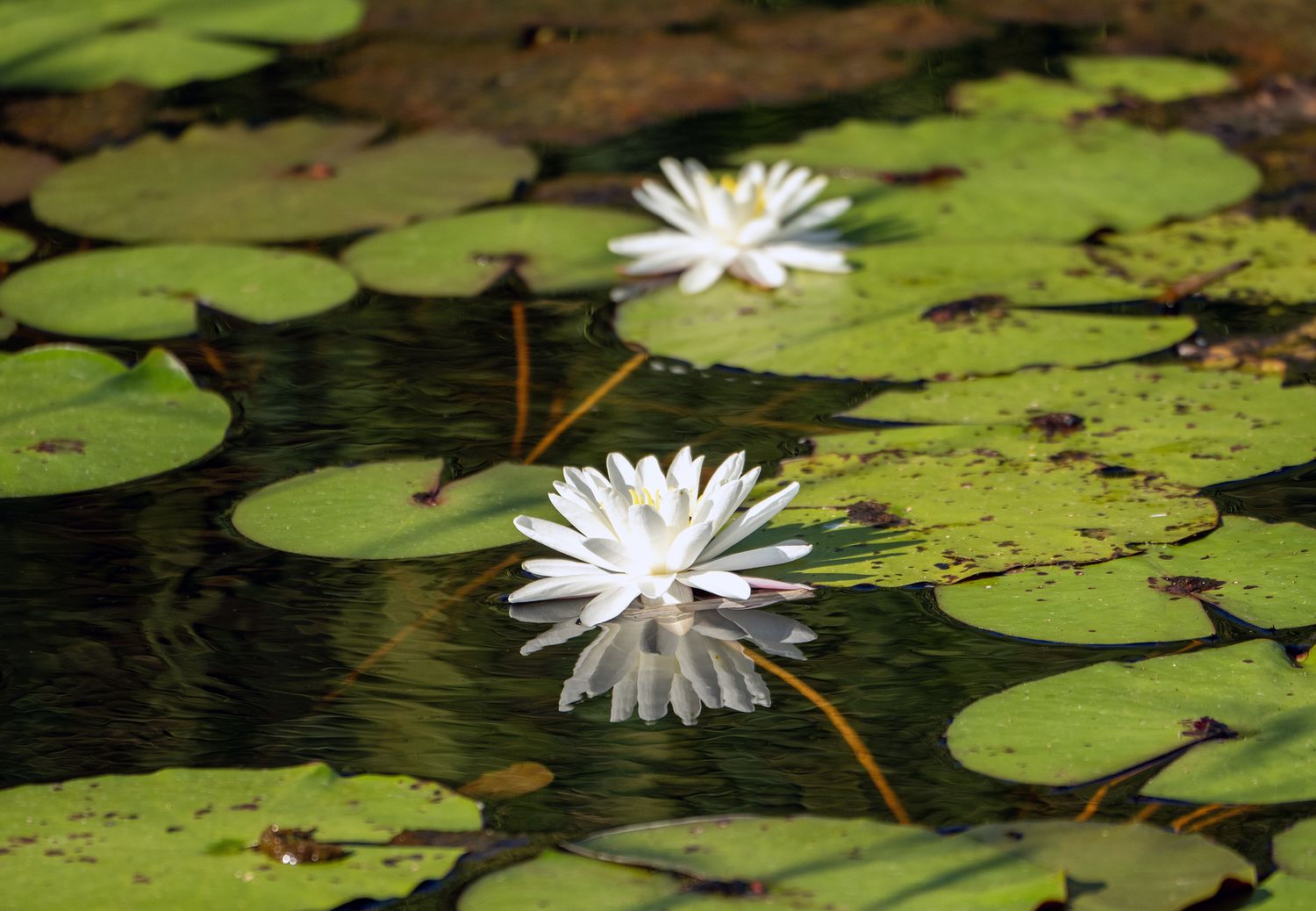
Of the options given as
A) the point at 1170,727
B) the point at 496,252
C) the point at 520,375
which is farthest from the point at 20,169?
the point at 1170,727

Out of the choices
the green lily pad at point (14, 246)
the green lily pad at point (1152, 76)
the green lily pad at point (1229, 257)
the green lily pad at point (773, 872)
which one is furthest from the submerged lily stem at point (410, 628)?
the green lily pad at point (1152, 76)

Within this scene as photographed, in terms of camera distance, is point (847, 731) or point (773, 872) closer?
point (773, 872)

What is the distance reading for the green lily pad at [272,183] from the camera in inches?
161

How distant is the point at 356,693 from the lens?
226 cm

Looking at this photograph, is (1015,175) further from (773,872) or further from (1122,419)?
(773,872)

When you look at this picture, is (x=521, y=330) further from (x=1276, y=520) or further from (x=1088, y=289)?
(x=1276, y=520)

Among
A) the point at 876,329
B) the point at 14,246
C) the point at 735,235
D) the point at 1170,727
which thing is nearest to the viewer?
the point at 1170,727

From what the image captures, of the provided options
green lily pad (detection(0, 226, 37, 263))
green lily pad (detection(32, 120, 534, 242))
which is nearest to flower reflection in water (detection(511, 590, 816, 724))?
green lily pad (detection(32, 120, 534, 242))

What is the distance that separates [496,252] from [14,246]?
4.11 feet

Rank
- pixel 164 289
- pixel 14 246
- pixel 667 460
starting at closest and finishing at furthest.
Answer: pixel 667 460 → pixel 164 289 → pixel 14 246

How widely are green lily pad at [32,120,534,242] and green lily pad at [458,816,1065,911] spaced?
2541 millimetres

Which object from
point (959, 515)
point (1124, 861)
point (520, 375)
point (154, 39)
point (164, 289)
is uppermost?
point (154, 39)

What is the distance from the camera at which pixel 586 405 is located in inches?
125

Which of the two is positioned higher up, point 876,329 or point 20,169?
point 20,169
